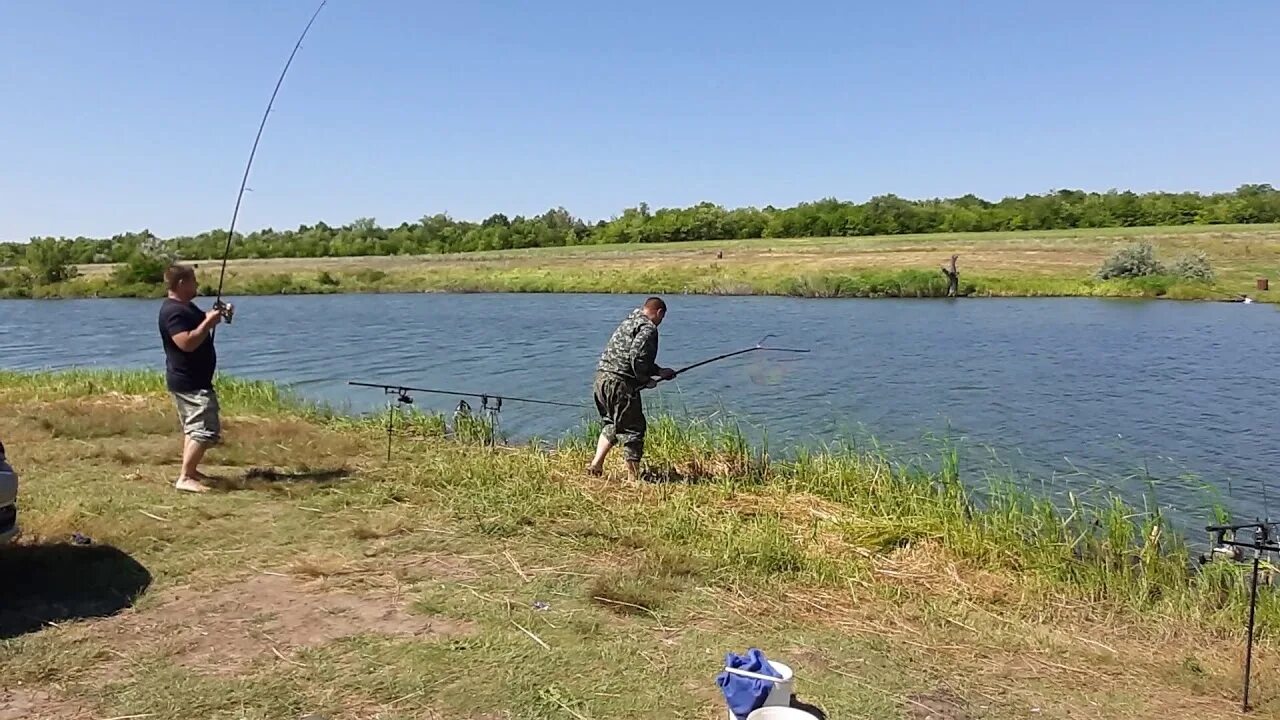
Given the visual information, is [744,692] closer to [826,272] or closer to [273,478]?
[273,478]

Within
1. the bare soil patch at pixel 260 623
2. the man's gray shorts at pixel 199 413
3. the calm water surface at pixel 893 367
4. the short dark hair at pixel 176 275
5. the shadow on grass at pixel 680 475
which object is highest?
the short dark hair at pixel 176 275

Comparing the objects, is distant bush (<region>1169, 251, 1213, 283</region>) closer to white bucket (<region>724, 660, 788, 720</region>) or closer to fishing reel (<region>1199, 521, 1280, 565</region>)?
fishing reel (<region>1199, 521, 1280, 565</region>)

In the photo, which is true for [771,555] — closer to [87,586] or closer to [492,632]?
[492,632]

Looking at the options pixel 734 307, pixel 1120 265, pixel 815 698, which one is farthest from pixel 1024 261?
pixel 815 698

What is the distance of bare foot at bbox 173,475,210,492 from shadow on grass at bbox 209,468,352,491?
108 mm

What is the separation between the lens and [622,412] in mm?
7688

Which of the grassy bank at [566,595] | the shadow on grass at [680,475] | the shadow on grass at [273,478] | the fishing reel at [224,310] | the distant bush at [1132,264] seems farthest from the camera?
the distant bush at [1132,264]

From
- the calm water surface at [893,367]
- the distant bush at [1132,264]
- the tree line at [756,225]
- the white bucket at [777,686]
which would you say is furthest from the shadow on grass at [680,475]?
the tree line at [756,225]

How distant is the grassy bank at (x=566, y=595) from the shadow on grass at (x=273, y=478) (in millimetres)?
40

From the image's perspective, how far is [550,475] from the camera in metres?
7.55

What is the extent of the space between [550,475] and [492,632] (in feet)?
10.7

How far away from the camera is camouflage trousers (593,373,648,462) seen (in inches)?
302

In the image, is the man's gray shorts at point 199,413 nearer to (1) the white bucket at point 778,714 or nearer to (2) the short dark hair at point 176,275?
(2) the short dark hair at point 176,275

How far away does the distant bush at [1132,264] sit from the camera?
117 feet
